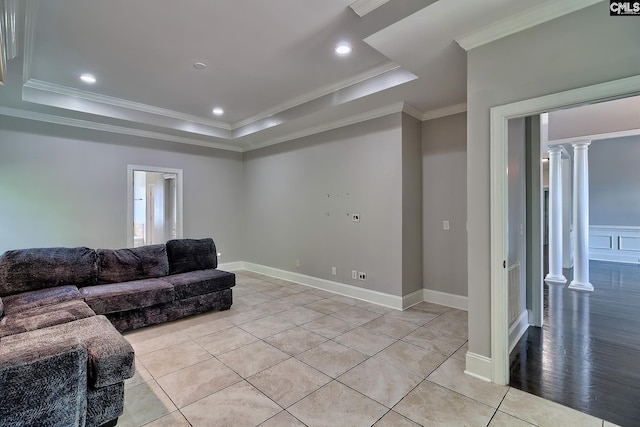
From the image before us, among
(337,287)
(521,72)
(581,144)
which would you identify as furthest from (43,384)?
(581,144)

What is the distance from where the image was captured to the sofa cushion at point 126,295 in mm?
3021

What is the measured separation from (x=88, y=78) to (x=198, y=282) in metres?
2.91

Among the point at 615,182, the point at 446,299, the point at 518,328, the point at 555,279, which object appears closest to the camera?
the point at 518,328

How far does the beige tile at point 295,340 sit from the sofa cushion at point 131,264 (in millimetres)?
1885

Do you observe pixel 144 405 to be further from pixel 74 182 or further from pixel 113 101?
pixel 113 101

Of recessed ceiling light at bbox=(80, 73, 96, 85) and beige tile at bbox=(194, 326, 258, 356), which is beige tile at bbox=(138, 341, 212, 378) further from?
recessed ceiling light at bbox=(80, 73, 96, 85)

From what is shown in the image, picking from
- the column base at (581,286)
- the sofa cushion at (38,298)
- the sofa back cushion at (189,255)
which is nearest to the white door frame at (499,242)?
the sofa back cushion at (189,255)

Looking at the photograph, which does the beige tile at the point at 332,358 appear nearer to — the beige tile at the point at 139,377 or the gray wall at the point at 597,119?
the beige tile at the point at 139,377

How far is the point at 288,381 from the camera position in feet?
7.69

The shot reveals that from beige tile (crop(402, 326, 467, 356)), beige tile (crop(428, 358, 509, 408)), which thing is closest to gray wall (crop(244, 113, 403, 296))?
beige tile (crop(402, 326, 467, 356))

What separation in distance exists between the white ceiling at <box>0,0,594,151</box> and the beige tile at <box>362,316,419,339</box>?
9.06 feet

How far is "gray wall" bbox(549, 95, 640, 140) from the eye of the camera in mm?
5202

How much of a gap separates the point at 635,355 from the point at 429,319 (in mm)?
1800

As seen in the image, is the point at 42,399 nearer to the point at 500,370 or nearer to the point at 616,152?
the point at 500,370
